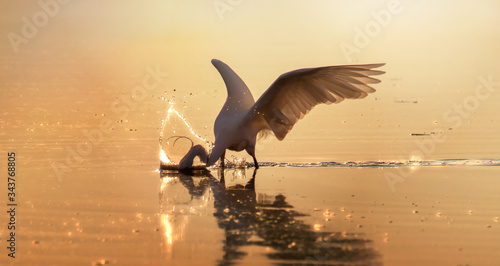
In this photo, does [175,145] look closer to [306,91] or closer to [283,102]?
[283,102]

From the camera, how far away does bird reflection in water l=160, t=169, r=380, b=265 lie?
8.09m

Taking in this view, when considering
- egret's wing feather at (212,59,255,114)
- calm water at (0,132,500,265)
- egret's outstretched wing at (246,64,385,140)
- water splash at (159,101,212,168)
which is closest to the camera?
calm water at (0,132,500,265)

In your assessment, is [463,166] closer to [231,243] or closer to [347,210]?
[347,210]

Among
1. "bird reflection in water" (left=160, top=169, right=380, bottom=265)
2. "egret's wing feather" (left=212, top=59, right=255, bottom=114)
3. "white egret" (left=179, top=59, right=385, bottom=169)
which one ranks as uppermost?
"egret's wing feather" (left=212, top=59, right=255, bottom=114)

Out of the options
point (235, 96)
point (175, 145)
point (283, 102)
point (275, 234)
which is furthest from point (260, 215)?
point (175, 145)

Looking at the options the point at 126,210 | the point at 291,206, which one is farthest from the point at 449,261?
the point at 126,210

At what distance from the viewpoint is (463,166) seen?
14.2 meters

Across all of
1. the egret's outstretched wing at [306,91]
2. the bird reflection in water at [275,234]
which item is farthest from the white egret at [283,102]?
the bird reflection in water at [275,234]

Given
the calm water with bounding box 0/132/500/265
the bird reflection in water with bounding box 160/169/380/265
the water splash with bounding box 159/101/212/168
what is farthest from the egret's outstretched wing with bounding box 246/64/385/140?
the bird reflection in water with bounding box 160/169/380/265

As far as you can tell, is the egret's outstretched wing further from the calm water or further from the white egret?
the calm water

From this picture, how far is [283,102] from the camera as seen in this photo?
543 inches

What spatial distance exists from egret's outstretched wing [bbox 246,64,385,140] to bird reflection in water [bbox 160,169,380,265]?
73.6 inches

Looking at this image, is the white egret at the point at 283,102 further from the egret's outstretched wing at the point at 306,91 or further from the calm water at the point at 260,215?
the calm water at the point at 260,215

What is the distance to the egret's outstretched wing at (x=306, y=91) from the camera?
42.6 feet
